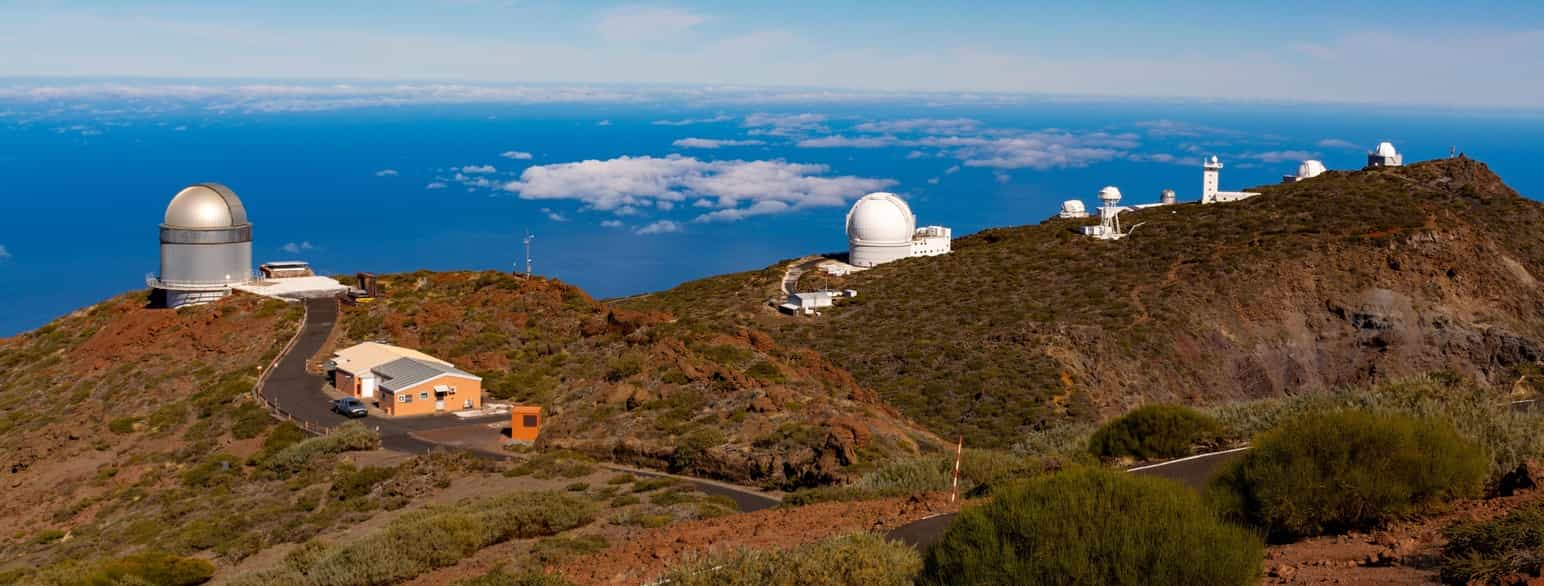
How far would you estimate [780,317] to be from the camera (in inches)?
1834

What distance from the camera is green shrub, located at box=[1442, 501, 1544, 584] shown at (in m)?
7.82

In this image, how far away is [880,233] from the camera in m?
57.9

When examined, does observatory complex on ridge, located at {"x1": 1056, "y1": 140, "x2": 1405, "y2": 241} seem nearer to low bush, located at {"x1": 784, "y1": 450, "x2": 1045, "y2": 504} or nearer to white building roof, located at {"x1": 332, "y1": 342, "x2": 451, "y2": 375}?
white building roof, located at {"x1": 332, "y1": 342, "x2": 451, "y2": 375}

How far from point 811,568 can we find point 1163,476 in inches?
231

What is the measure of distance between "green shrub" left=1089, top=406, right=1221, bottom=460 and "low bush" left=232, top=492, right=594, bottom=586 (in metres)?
7.03

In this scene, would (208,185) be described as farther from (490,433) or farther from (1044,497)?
(1044,497)

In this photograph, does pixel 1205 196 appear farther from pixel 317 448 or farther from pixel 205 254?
pixel 317 448

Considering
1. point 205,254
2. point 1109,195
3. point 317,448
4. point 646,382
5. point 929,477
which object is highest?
point 1109,195

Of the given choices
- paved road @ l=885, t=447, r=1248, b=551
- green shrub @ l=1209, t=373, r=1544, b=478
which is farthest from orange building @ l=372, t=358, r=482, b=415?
paved road @ l=885, t=447, r=1248, b=551

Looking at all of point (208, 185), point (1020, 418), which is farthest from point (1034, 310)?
point (208, 185)

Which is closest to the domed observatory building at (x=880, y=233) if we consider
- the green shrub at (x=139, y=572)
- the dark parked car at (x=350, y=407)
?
the dark parked car at (x=350, y=407)

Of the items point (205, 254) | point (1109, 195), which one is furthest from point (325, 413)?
point (1109, 195)

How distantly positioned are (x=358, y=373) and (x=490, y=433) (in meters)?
5.11

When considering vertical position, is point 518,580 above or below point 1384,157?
below
